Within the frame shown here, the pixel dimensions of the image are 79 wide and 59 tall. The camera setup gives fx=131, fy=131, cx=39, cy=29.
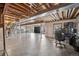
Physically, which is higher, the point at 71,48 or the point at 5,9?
the point at 5,9

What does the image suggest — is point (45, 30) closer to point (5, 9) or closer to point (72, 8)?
point (72, 8)

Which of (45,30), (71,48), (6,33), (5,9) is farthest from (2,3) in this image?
(71,48)

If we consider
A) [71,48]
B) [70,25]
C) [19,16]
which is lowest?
[71,48]

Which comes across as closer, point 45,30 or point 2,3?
point 2,3

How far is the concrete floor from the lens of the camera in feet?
8.44

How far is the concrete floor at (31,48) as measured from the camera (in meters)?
2.57

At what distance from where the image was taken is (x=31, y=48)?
260 cm

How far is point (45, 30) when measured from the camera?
2.67 metres

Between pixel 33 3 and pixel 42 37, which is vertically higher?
pixel 33 3

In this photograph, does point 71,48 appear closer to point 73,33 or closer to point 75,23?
point 73,33

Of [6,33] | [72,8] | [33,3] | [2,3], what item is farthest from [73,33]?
[2,3]

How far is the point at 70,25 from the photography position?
2.57 m

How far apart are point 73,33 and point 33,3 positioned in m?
0.97

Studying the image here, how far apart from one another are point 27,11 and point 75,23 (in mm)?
969
